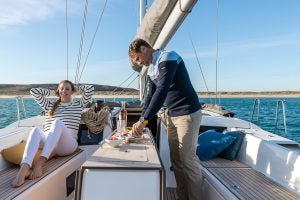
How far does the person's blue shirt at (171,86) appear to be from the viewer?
2.61 meters

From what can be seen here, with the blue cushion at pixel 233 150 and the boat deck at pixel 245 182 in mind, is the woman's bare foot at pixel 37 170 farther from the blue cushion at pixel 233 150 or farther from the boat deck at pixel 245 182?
the blue cushion at pixel 233 150

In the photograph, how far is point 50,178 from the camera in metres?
2.71

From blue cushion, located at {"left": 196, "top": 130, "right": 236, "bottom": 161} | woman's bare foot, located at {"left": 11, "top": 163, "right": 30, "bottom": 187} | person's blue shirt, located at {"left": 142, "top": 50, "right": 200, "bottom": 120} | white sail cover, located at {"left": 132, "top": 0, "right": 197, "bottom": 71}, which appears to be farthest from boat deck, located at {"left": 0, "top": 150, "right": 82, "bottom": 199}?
white sail cover, located at {"left": 132, "top": 0, "right": 197, "bottom": 71}

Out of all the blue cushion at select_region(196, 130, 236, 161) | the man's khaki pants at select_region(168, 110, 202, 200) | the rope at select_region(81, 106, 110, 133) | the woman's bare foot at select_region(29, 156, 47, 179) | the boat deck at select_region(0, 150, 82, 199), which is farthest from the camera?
the rope at select_region(81, 106, 110, 133)

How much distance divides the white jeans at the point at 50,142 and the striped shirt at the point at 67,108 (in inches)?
14.9

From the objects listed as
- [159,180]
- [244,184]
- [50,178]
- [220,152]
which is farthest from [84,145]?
[159,180]

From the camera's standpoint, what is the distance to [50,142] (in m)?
2.82

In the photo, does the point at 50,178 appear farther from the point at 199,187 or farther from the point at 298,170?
the point at 298,170

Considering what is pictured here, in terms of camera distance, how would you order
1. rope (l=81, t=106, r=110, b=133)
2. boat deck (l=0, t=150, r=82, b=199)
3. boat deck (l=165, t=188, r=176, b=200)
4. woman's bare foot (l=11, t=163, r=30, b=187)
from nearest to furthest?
boat deck (l=0, t=150, r=82, b=199) → woman's bare foot (l=11, t=163, r=30, b=187) → boat deck (l=165, t=188, r=176, b=200) → rope (l=81, t=106, r=110, b=133)

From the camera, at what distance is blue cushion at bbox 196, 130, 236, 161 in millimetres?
3844

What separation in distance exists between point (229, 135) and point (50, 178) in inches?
90.0

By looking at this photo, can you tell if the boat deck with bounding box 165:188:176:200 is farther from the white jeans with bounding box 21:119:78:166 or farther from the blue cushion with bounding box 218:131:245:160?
the white jeans with bounding box 21:119:78:166

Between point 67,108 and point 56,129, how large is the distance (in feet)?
2.81

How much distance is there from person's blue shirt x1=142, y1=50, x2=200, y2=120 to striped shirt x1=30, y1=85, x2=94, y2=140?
1232 millimetres
